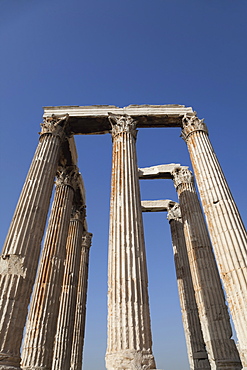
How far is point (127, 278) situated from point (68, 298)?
8.12 metres

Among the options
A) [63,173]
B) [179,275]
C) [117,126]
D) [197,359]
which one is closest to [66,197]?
[63,173]

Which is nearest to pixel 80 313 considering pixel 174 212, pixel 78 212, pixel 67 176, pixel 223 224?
pixel 78 212

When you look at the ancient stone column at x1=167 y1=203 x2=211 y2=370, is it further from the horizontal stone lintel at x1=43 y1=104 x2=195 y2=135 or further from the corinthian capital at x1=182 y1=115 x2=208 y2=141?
the horizontal stone lintel at x1=43 y1=104 x2=195 y2=135

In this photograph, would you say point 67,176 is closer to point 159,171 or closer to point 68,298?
point 159,171

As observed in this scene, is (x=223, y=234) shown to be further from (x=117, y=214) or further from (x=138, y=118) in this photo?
(x=138, y=118)

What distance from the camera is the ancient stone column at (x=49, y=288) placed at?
11852 millimetres

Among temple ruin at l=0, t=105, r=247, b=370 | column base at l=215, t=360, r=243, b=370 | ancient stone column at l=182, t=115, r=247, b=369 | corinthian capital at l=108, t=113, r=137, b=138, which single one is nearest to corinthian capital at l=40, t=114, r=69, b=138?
temple ruin at l=0, t=105, r=247, b=370

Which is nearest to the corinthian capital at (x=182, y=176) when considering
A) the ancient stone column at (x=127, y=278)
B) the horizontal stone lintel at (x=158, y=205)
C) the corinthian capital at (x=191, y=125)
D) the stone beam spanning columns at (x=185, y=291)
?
the stone beam spanning columns at (x=185, y=291)

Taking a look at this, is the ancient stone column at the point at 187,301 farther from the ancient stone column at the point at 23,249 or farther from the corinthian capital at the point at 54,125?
the corinthian capital at the point at 54,125

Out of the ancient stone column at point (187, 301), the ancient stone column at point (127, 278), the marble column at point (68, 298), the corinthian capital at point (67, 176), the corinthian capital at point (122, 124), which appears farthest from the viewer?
the corinthian capital at point (67, 176)

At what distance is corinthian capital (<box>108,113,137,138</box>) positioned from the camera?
15280 mm

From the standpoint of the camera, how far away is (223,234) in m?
11.5

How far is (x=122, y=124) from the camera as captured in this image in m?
15.5

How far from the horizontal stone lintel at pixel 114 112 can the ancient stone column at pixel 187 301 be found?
847 centimetres
